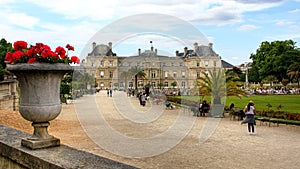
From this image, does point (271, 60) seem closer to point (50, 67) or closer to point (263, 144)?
point (263, 144)

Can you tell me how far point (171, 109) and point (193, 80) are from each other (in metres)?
3.30

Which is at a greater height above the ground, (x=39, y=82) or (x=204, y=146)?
(x=39, y=82)

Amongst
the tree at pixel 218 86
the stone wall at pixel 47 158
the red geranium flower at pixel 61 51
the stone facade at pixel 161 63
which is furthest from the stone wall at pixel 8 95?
the red geranium flower at pixel 61 51

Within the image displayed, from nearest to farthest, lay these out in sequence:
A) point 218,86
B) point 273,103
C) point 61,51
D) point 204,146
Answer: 1. point 61,51
2. point 204,146
3. point 218,86
4. point 273,103

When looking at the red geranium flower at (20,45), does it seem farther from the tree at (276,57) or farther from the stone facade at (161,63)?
the tree at (276,57)

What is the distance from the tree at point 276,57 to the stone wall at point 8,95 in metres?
44.4

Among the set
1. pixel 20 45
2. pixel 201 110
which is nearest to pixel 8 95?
pixel 201 110

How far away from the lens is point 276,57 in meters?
53.3

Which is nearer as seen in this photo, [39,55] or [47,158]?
[47,158]

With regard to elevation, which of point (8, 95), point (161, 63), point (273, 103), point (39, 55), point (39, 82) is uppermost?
point (161, 63)

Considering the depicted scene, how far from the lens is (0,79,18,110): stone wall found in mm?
14367

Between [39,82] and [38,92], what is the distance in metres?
0.11

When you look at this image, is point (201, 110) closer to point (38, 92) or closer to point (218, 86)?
point (218, 86)

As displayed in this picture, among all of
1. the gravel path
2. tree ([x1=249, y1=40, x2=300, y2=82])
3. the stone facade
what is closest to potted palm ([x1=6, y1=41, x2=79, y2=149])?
the gravel path
